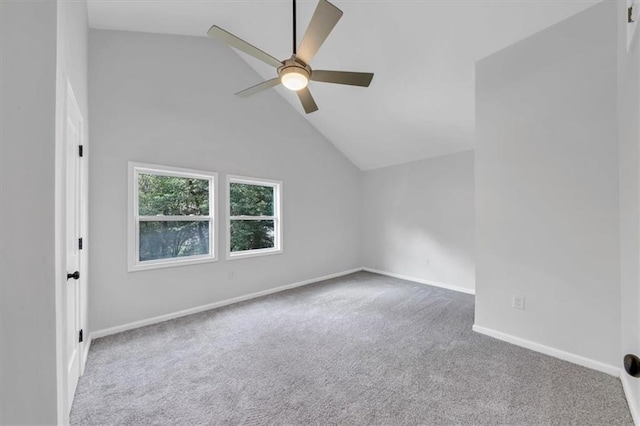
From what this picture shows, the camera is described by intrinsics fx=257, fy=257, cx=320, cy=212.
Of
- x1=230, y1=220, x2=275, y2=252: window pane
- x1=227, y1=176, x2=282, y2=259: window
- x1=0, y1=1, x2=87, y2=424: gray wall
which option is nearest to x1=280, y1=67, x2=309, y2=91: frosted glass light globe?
x1=0, y1=1, x2=87, y2=424: gray wall

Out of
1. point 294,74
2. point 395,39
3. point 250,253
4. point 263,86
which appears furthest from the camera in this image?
point 250,253

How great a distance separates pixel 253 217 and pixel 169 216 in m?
1.22

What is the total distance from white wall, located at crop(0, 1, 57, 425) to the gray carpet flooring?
0.86m

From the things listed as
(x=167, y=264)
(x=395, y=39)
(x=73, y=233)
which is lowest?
(x=167, y=264)

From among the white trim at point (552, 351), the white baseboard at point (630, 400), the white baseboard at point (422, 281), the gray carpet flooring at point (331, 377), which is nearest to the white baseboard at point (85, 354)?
the gray carpet flooring at point (331, 377)

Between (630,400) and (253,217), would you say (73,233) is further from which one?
(630,400)

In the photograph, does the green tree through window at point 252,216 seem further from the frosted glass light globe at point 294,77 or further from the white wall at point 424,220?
the white wall at point 424,220

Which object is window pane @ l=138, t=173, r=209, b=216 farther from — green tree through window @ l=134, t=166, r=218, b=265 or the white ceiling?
the white ceiling

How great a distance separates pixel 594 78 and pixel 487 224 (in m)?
1.46

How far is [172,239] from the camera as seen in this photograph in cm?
335

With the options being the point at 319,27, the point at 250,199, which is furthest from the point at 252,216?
the point at 319,27

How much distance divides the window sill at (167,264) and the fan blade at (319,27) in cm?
279

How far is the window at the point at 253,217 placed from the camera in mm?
3939

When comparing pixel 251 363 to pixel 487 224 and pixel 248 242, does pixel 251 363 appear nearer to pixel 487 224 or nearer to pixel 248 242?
pixel 248 242
